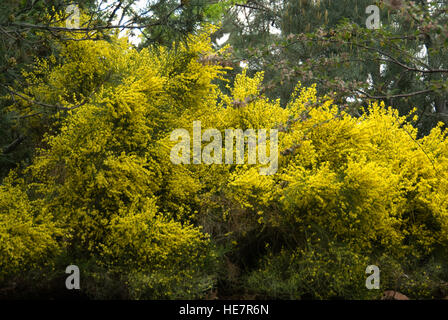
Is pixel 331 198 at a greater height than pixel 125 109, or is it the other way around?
pixel 125 109

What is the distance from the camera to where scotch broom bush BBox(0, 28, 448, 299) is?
621 centimetres

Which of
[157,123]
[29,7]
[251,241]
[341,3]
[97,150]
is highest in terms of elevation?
[341,3]

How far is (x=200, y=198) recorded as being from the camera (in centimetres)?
742

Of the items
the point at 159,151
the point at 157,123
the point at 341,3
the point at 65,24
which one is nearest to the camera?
the point at 65,24

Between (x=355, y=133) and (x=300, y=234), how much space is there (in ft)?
5.93

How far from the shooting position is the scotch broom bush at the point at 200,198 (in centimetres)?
621

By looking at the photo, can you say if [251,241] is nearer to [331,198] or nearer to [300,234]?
[300,234]

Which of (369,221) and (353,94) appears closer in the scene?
(353,94)

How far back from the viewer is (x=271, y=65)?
17.5 ft

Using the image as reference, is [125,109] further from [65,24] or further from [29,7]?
[29,7]

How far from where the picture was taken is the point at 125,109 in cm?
698
